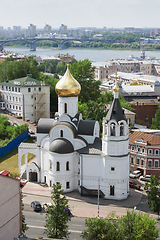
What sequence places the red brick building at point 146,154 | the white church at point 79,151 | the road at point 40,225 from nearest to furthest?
the road at point 40,225 → the white church at point 79,151 → the red brick building at point 146,154

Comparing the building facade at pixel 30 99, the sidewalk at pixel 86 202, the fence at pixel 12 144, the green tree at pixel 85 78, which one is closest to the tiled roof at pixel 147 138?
the sidewalk at pixel 86 202

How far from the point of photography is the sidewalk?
25.2 meters

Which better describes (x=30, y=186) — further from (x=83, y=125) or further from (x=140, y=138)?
(x=140, y=138)

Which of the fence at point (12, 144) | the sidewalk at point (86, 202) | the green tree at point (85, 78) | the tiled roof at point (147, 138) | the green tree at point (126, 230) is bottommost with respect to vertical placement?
the sidewalk at point (86, 202)

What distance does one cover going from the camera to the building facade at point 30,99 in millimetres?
48312

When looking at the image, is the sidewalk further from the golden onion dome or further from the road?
the golden onion dome

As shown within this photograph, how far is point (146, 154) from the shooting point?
31.8 meters

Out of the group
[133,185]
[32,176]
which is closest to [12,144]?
[32,176]

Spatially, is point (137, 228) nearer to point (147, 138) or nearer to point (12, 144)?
point (147, 138)

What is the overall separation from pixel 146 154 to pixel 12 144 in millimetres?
13315

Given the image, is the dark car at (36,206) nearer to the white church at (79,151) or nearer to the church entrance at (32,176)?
the white church at (79,151)

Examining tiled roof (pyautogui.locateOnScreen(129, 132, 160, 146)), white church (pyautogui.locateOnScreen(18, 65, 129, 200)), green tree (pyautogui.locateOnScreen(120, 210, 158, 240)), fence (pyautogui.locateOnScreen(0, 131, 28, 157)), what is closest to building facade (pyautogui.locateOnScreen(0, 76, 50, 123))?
fence (pyautogui.locateOnScreen(0, 131, 28, 157))

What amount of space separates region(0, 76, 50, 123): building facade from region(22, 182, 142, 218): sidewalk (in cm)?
2070

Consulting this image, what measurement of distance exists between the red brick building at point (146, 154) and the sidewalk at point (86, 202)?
3673 millimetres
